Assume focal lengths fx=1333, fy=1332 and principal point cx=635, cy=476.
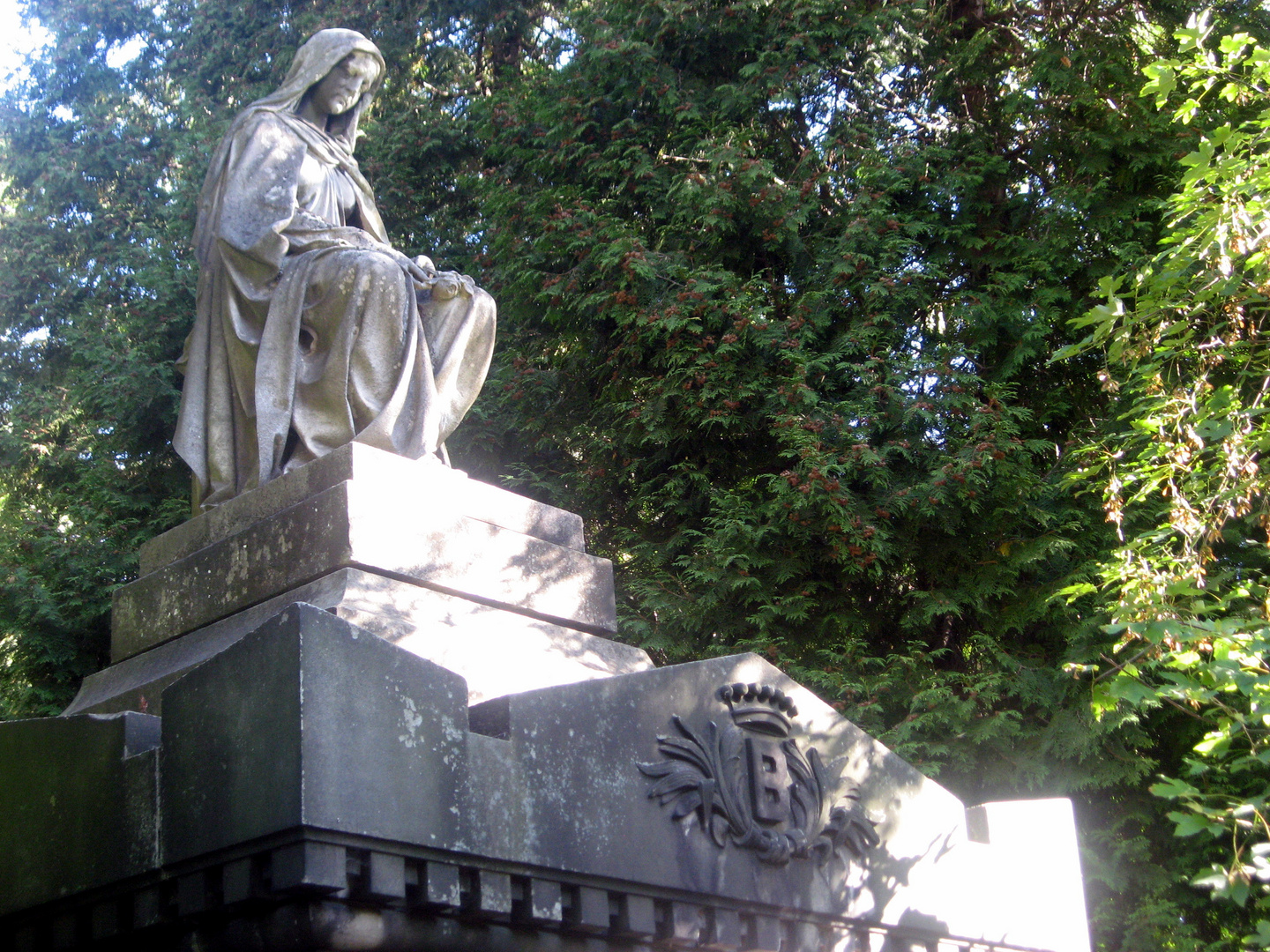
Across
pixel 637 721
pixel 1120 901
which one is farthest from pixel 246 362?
pixel 1120 901

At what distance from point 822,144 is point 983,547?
3.12 meters

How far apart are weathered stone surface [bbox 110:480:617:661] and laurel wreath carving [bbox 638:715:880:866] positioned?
2.57 ft

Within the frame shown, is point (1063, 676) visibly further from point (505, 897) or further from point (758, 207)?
point (505, 897)

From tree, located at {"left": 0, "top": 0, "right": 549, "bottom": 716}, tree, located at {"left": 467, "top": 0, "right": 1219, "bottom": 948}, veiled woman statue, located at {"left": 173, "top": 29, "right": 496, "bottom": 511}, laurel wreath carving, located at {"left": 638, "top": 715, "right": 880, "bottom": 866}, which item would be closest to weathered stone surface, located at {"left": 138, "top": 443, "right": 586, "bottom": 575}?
veiled woman statue, located at {"left": 173, "top": 29, "right": 496, "bottom": 511}

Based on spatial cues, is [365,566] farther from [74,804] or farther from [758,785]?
[758,785]

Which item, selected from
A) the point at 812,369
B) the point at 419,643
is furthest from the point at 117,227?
the point at 419,643

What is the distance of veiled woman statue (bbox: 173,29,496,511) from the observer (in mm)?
4238

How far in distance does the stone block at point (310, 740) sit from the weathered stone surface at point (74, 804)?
13 centimetres

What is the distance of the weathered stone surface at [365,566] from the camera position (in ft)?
12.2

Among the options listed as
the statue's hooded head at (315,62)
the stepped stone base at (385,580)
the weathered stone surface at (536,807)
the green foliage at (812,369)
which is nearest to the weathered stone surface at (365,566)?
the stepped stone base at (385,580)

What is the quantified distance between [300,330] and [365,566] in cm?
102

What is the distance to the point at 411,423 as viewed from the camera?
4316 millimetres

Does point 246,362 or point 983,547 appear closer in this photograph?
point 246,362

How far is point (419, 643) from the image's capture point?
355cm
